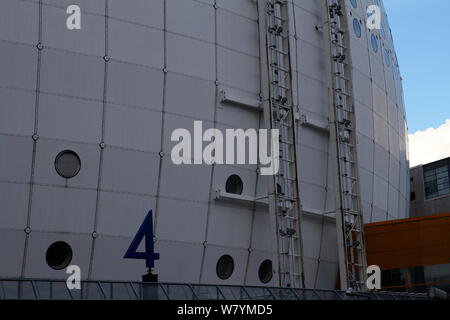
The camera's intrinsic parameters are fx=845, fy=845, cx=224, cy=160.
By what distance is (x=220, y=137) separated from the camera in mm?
30234

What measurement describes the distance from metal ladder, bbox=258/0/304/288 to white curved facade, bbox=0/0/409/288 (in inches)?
25.6

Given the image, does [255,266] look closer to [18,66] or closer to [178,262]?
[178,262]

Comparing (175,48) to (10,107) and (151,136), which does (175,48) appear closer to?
(151,136)

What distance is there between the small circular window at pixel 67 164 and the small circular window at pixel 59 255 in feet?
7.30

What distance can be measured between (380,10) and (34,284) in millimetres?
29685

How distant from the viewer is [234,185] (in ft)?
100

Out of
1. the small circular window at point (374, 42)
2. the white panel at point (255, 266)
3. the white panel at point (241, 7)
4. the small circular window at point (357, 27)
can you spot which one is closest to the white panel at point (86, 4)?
the white panel at point (241, 7)

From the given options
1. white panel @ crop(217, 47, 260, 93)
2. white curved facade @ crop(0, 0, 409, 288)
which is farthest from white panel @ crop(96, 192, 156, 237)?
white panel @ crop(217, 47, 260, 93)

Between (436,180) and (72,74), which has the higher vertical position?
(436,180)

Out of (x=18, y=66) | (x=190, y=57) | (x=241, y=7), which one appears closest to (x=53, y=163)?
(x=18, y=66)

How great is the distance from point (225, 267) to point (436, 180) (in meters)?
28.8

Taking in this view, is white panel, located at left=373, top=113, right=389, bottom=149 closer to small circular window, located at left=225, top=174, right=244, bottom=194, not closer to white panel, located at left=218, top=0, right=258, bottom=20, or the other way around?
white panel, located at left=218, top=0, right=258, bottom=20
